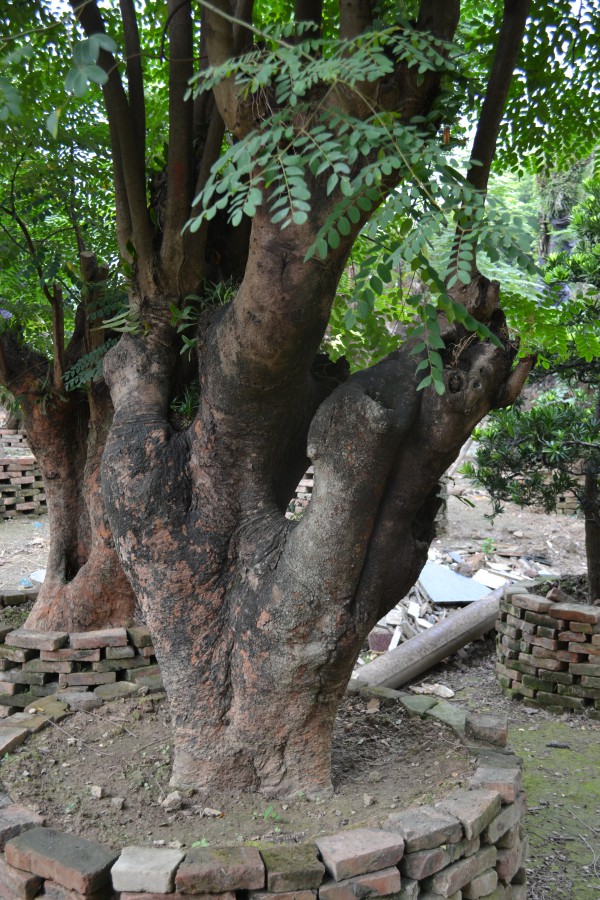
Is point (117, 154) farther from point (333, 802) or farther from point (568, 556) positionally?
point (568, 556)

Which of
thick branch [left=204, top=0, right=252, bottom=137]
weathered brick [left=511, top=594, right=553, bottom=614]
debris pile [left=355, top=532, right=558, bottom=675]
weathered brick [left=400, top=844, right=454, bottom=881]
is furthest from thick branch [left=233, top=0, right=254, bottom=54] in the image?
debris pile [left=355, top=532, right=558, bottom=675]

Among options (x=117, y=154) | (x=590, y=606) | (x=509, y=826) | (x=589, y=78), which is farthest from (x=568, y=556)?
(x=117, y=154)

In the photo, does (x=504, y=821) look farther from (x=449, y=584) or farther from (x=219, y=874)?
(x=449, y=584)

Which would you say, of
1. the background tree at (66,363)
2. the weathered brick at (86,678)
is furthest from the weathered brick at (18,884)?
the background tree at (66,363)

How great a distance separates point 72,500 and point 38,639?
1.12 m

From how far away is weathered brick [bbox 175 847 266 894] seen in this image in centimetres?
252

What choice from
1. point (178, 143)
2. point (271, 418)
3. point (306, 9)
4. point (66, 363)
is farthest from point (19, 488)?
point (306, 9)

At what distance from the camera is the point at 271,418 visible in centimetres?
331

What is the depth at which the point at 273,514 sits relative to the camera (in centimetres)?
349

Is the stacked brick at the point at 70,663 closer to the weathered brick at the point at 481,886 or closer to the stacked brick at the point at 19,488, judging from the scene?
the weathered brick at the point at 481,886

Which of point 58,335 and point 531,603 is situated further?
point 531,603

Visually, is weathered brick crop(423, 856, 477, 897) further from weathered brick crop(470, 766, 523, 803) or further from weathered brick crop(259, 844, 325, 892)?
weathered brick crop(259, 844, 325, 892)

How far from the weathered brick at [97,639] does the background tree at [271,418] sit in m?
1.20

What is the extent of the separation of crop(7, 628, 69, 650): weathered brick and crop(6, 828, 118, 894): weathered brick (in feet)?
5.77
